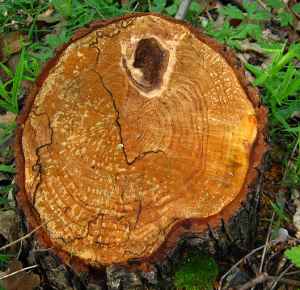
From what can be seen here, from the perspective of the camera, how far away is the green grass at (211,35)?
2660 millimetres

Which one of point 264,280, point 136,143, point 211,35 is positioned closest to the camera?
point 136,143

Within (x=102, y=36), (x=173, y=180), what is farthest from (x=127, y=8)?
(x=173, y=180)

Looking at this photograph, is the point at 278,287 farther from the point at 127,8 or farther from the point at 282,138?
the point at 127,8

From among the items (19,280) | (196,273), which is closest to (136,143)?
(196,273)

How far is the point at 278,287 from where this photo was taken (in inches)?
90.4

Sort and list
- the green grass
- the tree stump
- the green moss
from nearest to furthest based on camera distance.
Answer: the tree stump
the green moss
the green grass

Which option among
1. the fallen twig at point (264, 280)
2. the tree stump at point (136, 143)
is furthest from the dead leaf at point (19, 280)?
the fallen twig at point (264, 280)

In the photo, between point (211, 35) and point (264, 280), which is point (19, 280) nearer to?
point (264, 280)

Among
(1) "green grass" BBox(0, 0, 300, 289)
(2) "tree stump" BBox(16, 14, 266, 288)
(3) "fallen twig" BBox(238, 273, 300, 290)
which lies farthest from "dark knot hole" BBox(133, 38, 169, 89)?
(3) "fallen twig" BBox(238, 273, 300, 290)

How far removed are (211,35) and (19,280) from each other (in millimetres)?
1651

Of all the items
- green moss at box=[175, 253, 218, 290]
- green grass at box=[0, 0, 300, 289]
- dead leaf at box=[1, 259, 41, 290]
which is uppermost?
green grass at box=[0, 0, 300, 289]

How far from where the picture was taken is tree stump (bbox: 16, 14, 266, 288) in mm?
1979

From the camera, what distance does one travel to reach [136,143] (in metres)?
2.07

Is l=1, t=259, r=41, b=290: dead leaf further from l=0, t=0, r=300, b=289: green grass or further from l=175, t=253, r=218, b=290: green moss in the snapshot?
l=175, t=253, r=218, b=290: green moss
